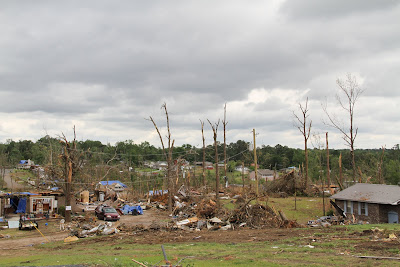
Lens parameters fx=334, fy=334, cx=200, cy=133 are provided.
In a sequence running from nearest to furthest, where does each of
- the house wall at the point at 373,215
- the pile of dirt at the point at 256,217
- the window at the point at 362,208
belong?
the pile of dirt at the point at 256,217 → the house wall at the point at 373,215 → the window at the point at 362,208

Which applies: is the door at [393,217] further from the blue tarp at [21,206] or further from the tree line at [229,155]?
the tree line at [229,155]

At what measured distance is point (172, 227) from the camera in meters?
26.1

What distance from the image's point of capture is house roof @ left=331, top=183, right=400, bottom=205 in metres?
28.6

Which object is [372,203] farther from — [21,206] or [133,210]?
[21,206]

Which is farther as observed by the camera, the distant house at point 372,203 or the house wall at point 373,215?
the house wall at point 373,215

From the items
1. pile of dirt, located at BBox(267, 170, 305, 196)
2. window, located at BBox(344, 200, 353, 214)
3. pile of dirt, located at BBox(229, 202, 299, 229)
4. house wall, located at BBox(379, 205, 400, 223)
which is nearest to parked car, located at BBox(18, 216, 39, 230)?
pile of dirt, located at BBox(229, 202, 299, 229)

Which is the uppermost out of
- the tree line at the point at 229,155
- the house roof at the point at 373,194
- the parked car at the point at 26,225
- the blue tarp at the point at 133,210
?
the tree line at the point at 229,155

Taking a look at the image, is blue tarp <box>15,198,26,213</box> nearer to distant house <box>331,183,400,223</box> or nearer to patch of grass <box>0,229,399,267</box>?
patch of grass <box>0,229,399,267</box>

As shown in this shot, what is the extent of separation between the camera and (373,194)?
30.8 m

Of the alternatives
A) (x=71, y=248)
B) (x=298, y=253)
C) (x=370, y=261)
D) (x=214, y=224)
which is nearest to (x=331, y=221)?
(x=214, y=224)

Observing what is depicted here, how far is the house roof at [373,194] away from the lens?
28591 millimetres

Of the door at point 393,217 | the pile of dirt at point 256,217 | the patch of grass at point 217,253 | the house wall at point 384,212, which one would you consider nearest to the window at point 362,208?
the house wall at point 384,212

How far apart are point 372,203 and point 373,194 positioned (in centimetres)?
122

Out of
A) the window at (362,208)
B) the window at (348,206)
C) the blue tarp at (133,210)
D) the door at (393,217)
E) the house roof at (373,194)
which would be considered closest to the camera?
the door at (393,217)
